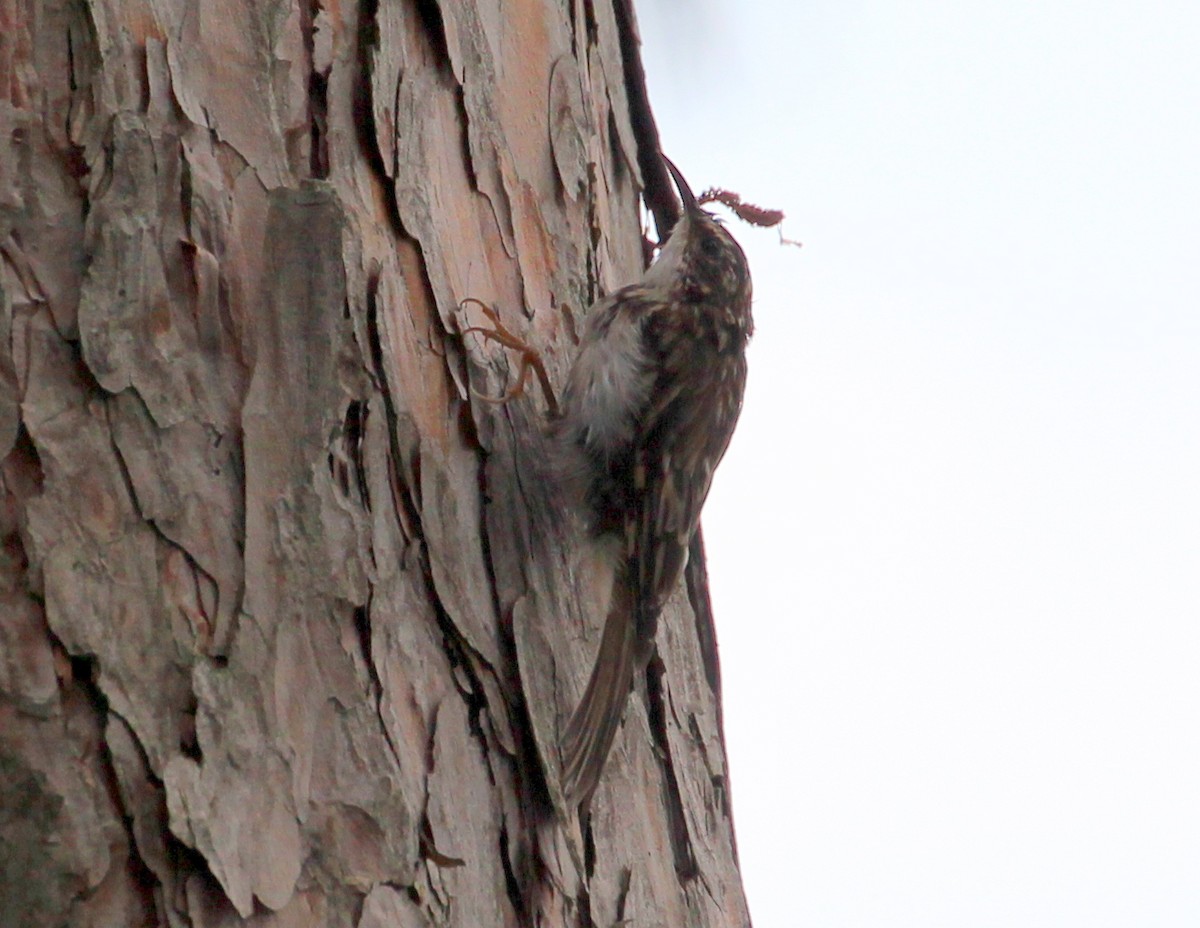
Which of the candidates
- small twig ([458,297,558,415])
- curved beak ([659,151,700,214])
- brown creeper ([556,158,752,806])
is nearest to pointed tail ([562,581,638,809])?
brown creeper ([556,158,752,806])

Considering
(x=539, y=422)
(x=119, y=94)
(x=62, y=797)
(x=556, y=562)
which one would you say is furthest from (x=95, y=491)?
(x=539, y=422)

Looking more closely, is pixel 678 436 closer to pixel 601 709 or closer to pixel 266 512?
pixel 601 709

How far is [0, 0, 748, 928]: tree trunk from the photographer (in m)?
1.15

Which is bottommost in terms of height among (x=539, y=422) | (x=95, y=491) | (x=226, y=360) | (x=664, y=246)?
(x=95, y=491)

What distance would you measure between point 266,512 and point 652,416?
1.14 meters

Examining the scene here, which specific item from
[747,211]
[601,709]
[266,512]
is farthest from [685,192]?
[266,512]

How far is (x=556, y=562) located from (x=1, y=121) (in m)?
0.86

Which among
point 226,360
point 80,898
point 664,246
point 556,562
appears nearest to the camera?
point 80,898

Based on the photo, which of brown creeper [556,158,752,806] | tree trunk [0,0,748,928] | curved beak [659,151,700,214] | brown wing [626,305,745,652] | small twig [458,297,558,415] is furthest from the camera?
curved beak [659,151,700,214]

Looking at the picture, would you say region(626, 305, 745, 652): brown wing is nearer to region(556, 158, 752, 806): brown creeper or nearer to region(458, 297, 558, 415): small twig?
region(556, 158, 752, 806): brown creeper

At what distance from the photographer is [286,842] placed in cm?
120

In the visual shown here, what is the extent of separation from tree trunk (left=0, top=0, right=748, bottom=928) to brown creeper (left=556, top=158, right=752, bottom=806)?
229 millimetres

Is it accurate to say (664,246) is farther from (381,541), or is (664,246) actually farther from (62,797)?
(62,797)

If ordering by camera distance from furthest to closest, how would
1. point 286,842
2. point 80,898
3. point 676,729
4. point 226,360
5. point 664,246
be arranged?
point 664,246 → point 676,729 → point 226,360 → point 286,842 → point 80,898
